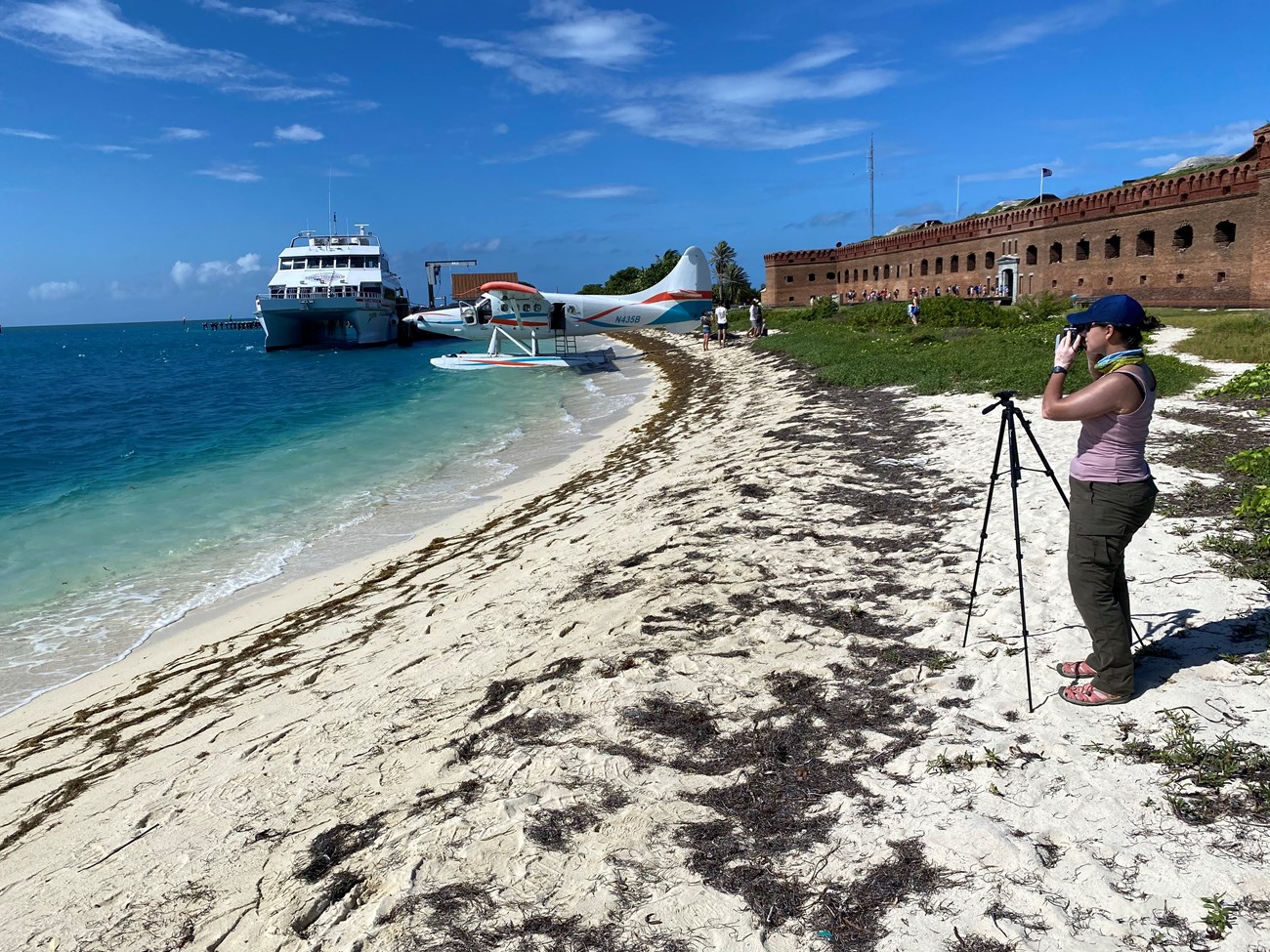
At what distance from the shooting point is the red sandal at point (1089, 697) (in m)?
4.06

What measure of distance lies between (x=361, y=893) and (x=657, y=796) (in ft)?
4.84

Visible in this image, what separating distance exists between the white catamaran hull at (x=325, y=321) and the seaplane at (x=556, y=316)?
2400 cm

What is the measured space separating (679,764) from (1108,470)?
277 cm

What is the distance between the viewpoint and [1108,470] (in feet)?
12.7

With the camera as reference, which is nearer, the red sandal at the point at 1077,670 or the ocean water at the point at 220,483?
the red sandal at the point at 1077,670

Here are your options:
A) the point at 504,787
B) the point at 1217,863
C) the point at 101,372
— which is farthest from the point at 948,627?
the point at 101,372

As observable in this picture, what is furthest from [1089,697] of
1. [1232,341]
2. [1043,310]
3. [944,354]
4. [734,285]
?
[734,285]

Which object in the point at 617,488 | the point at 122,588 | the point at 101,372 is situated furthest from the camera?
the point at 101,372

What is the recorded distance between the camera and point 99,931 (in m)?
3.51

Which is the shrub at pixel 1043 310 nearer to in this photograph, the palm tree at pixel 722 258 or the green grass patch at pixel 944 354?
the green grass patch at pixel 944 354

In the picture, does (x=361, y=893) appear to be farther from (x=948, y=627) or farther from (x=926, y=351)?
(x=926, y=351)

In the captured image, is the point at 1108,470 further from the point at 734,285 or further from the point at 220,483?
the point at 734,285

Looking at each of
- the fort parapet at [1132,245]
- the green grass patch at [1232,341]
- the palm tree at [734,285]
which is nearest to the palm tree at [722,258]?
the palm tree at [734,285]

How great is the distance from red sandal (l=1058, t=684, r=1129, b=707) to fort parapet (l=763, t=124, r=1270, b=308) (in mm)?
35303
